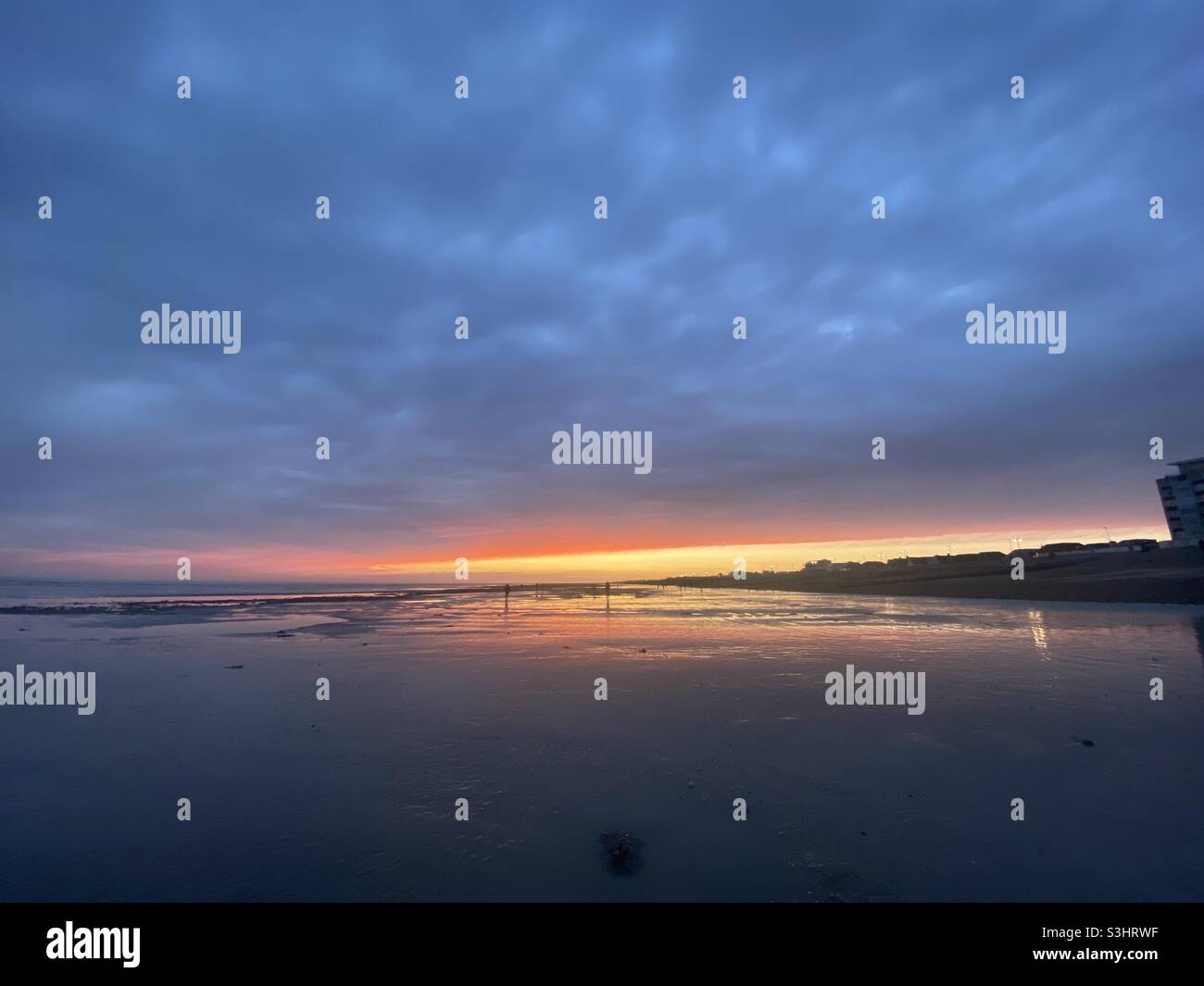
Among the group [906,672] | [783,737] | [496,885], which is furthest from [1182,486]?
[496,885]

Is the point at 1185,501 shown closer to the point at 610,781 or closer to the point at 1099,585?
the point at 1099,585

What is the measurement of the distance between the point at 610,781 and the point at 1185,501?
15322 centimetres

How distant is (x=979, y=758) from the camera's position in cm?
945

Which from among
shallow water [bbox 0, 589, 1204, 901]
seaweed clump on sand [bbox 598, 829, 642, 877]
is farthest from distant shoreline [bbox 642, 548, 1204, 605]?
seaweed clump on sand [bbox 598, 829, 642, 877]

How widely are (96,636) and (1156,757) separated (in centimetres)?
3857

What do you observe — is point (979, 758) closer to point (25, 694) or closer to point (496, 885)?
point (496, 885)

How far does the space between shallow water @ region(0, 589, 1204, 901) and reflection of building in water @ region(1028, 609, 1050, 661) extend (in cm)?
121

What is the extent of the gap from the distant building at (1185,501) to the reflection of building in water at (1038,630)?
108804 millimetres

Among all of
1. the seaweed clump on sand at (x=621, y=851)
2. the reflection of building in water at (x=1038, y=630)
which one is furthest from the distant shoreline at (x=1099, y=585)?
the seaweed clump on sand at (x=621, y=851)

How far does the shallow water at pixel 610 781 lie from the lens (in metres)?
6.07

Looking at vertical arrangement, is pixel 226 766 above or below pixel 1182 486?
below

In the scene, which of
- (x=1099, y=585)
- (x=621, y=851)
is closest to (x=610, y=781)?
(x=621, y=851)

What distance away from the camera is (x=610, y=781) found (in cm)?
873
